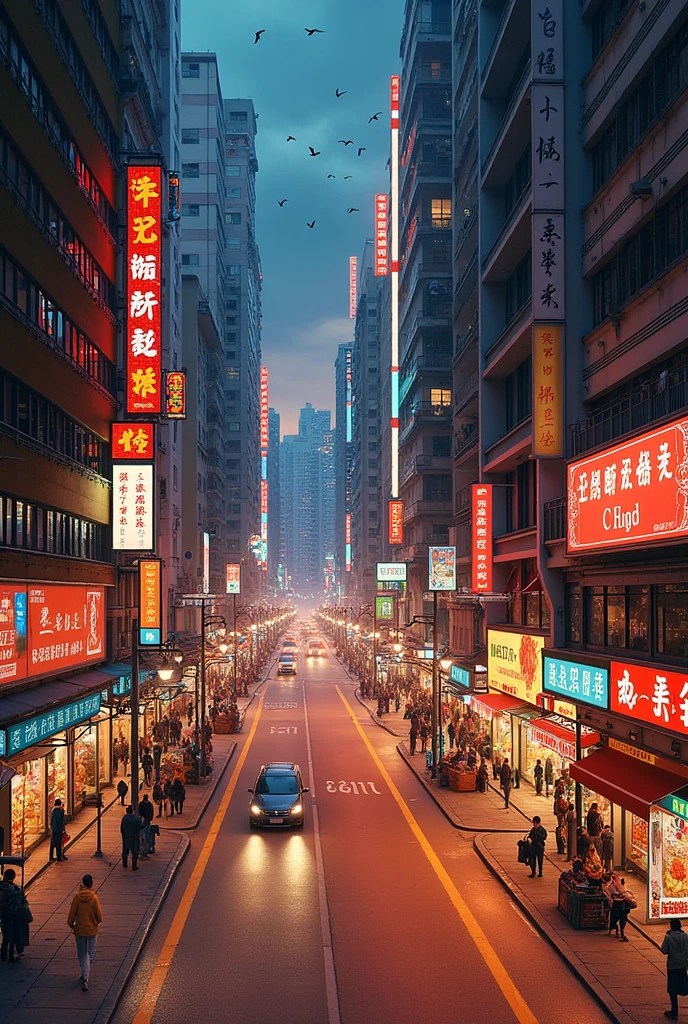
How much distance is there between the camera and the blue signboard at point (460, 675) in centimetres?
4369

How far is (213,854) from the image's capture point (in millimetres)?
28203

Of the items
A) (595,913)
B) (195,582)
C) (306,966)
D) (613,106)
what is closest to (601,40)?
(613,106)

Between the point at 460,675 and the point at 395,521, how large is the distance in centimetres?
3698

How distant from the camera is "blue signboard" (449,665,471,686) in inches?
1720

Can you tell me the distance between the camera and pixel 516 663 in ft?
118

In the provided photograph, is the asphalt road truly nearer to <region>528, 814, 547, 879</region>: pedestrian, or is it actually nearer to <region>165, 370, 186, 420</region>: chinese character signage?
<region>528, 814, 547, 879</region>: pedestrian

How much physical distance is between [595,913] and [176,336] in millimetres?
66049

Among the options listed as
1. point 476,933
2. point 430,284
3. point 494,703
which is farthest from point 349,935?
point 430,284

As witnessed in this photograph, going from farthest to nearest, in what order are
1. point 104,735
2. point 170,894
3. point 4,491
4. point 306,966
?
point 104,735 → point 4,491 → point 170,894 → point 306,966

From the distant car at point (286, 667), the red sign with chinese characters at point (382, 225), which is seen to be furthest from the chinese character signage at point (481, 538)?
the red sign with chinese characters at point (382, 225)

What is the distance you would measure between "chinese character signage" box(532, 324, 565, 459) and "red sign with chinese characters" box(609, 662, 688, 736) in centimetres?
977

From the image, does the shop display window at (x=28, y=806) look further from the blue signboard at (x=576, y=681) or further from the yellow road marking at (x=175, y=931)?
the blue signboard at (x=576, y=681)

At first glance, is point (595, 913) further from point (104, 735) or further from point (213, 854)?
point (104, 735)

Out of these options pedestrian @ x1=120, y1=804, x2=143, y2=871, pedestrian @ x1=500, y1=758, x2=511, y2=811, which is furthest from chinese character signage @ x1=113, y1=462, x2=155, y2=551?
pedestrian @ x1=500, y1=758, x2=511, y2=811
